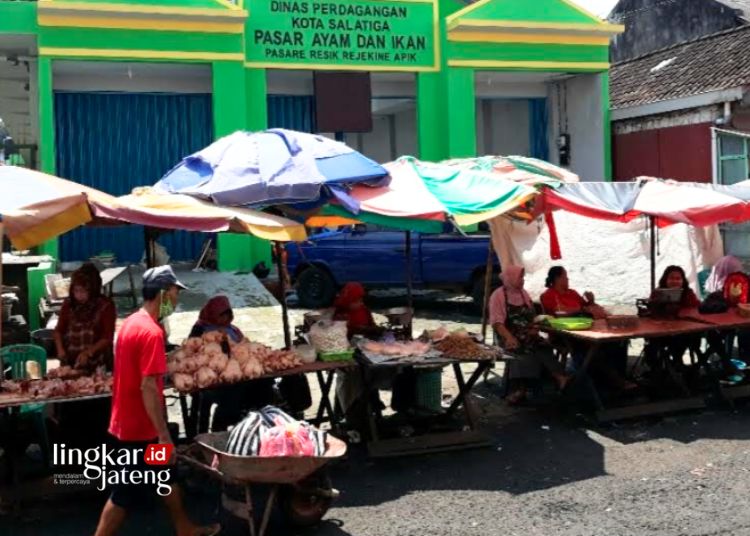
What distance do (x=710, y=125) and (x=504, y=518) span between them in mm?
13285

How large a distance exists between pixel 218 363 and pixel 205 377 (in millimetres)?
184

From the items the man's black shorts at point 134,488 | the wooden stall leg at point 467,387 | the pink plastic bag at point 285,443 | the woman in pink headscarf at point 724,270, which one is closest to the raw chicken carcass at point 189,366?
the pink plastic bag at point 285,443

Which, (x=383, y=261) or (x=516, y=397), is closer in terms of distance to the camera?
(x=516, y=397)

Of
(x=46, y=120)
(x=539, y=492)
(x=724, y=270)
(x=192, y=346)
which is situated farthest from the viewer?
(x=46, y=120)

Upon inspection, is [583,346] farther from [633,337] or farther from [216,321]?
[216,321]

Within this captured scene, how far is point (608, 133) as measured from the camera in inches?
752

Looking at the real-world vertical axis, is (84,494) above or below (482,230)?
below

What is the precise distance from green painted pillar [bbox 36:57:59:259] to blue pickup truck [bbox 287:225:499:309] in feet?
16.6

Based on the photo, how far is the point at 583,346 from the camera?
26.1ft

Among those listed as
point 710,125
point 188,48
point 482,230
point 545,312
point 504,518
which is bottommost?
point 504,518

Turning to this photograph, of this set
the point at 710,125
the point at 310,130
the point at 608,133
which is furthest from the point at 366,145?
the point at 710,125

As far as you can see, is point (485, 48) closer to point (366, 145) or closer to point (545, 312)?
point (366, 145)

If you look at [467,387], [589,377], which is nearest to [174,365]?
[467,387]

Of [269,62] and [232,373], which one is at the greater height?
[269,62]
